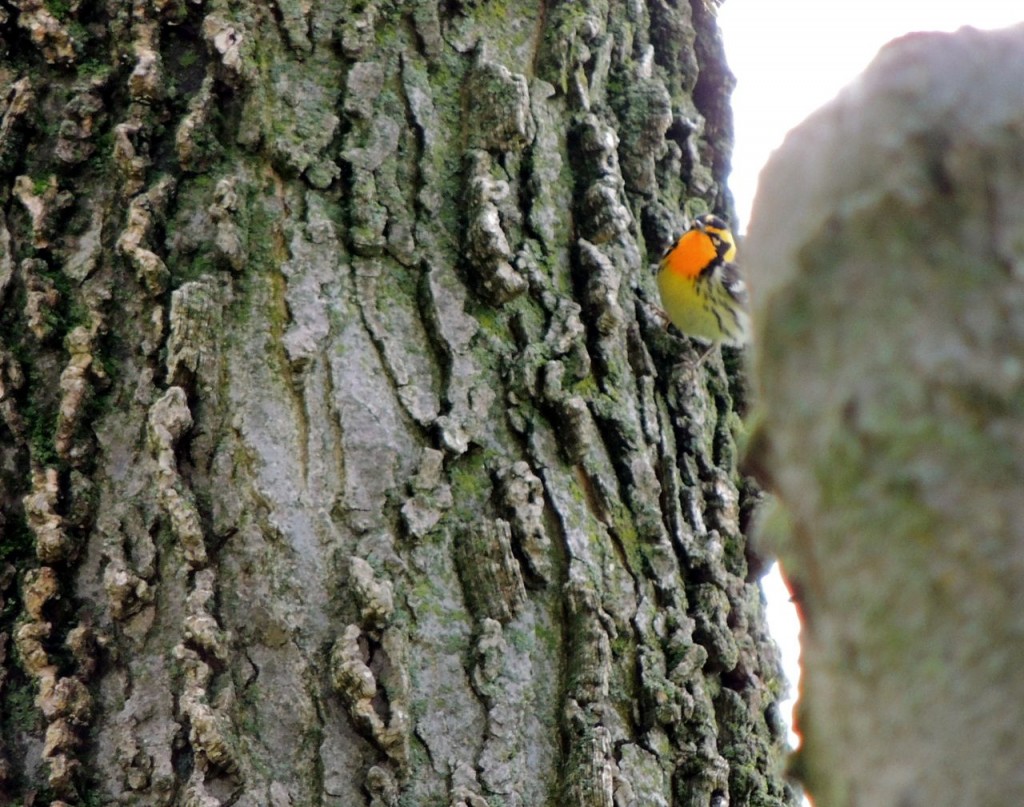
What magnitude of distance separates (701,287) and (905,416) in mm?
2912

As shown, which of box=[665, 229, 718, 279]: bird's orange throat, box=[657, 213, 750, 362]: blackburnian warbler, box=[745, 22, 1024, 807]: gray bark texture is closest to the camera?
box=[745, 22, 1024, 807]: gray bark texture

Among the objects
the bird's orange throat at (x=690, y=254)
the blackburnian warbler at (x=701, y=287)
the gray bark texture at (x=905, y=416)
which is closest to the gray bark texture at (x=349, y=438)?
the blackburnian warbler at (x=701, y=287)

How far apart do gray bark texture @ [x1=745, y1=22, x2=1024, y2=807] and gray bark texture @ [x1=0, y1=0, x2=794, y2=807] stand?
118cm

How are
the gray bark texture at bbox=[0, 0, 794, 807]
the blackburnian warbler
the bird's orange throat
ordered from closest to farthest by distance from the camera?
the gray bark texture at bbox=[0, 0, 794, 807] < the blackburnian warbler < the bird's orange throat

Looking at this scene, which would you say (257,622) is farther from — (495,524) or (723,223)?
(723,223)

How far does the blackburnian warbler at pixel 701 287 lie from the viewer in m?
2.33

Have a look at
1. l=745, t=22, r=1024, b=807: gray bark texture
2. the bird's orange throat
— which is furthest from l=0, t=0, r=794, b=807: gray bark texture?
l=745, t=22, r=1024, b=807: gray bark texture

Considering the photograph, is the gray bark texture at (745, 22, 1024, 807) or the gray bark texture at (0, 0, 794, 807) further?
the gray bark texture at (0, 0, 794, 807)

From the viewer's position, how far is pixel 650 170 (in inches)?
92.6

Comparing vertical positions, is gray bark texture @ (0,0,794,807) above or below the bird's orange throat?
below

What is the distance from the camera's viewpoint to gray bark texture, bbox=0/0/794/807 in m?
1.61

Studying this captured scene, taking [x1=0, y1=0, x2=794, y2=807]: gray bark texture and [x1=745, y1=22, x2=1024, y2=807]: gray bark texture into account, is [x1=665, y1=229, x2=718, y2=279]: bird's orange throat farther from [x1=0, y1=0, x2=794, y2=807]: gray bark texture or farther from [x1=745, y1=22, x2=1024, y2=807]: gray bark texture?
[x1=745, y1=22, x2=1024, y2=807]: gray bark texture

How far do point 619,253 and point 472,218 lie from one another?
346 millimetres

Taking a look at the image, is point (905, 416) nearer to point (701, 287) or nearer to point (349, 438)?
point (349, 438)
